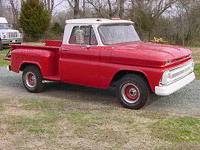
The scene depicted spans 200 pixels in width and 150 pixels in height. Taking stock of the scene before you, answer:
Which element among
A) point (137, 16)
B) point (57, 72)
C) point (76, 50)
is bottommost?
point (57, 72)

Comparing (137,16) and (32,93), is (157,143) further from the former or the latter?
(137,16)

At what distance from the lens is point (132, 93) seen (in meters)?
5.42

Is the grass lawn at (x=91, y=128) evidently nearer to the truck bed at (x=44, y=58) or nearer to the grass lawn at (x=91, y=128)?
the grass lawn at (x=91, y=128)

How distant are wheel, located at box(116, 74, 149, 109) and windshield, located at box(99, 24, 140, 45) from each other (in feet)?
3.24

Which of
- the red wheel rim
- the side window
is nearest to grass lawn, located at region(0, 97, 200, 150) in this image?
the red wheel rim

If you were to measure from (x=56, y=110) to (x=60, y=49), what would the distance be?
1522 millimetres

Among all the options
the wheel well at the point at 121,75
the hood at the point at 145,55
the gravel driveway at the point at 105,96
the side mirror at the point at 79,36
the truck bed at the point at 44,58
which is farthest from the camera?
the truck bed at the point at 44,58

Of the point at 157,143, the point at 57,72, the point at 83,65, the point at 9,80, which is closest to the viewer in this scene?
the point at 157,143

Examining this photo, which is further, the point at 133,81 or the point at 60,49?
the point at 60,49

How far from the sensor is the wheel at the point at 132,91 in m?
5.17

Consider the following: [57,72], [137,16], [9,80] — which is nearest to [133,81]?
[57,72]

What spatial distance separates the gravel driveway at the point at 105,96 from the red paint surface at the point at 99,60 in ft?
1.84

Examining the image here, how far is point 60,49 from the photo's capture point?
6180mm

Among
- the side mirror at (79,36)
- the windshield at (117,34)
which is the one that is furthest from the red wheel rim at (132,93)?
the side mirror at (79,36)
